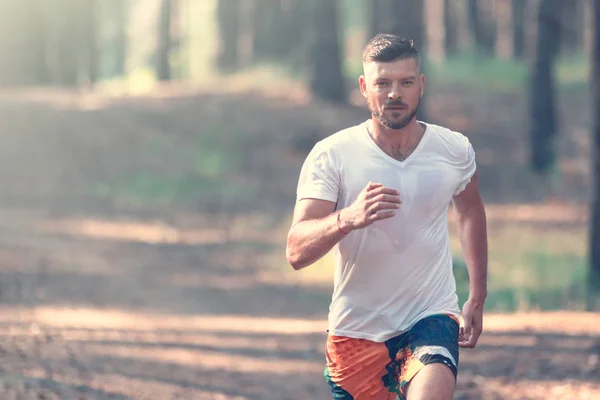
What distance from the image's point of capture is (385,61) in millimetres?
5098

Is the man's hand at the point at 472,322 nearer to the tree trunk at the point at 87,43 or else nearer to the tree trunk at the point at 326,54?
the tree trunk at the point at 326,54

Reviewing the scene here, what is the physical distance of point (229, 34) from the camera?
3616cm

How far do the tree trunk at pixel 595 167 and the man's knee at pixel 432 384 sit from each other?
8.68 m

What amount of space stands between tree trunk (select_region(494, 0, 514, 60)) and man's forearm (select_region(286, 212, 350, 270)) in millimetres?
35139

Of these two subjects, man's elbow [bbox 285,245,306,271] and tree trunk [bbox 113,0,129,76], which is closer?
man's elbow [bbox 285,245,306,271]

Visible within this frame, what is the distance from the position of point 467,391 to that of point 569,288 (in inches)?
206

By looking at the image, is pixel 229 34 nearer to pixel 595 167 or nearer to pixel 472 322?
pixel 595 167

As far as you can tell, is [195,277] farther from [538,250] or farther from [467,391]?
[467,391]

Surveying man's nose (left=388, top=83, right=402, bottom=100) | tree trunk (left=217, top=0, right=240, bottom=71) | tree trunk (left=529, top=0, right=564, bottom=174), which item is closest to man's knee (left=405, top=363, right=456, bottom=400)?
man's nose (left=388, top=83, right=402, bottom=100)

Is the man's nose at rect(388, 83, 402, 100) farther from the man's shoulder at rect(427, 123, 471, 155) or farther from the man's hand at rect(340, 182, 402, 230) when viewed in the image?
the man's hand at rect(340, 182, 402, 230)

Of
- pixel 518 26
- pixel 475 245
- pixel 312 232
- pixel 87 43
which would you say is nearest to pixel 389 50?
pixel 312 232

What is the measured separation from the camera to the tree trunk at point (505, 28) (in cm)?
3984

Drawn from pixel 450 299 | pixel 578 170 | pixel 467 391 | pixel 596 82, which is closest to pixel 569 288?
pixel 596 82

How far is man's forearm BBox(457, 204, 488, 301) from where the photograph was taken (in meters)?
5.55
